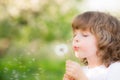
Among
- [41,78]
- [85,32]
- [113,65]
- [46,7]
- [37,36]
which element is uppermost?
[46,7]

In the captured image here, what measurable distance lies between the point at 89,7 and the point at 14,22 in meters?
0.55

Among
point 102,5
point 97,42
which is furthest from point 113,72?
point 102,5

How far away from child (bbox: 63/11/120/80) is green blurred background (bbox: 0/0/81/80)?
40.8 inches

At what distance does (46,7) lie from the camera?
2562 mm

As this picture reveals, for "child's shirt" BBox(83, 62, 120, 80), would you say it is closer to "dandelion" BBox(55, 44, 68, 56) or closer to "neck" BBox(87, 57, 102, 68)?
"neck" BBox(87, 57, 102, 68)

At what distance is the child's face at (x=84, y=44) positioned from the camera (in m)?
1.40

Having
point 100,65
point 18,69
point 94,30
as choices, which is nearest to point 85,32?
point 94,30

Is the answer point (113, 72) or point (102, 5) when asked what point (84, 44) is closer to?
point (113, 72)

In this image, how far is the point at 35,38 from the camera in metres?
2.56

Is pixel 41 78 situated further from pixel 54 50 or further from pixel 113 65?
pixel 113 65

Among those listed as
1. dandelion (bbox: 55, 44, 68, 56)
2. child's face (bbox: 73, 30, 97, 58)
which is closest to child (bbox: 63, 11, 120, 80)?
child's face (bbox: 73, 30, 97, 58)

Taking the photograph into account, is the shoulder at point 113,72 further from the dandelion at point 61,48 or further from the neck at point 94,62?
the dandelion at point 61,48

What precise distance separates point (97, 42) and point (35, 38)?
1.18 m

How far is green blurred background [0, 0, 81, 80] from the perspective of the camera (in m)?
2.52
